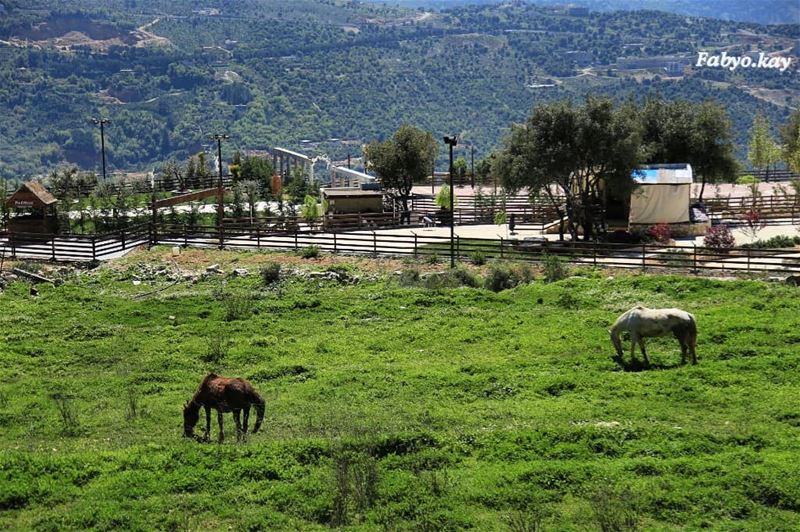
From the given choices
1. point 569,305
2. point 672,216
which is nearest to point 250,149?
point 672,216

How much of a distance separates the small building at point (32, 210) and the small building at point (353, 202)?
12222 mm

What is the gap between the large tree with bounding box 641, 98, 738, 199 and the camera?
4856 centimetres

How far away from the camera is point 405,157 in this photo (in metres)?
52.2

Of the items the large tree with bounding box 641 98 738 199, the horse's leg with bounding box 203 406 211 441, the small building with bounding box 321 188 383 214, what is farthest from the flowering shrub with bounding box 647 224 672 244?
the horse's leg with bounding box 203 406 211 441

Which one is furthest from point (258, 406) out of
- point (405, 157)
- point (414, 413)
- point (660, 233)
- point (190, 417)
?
point (405, 157)

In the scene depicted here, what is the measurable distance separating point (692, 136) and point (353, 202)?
1586 cm

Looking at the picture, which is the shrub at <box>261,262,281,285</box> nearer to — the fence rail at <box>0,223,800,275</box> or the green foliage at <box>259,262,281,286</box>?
the green foliage at <box>259,262,281,286</box>

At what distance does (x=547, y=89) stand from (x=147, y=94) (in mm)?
74137

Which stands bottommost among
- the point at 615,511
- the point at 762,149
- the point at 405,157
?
the point at 615,511

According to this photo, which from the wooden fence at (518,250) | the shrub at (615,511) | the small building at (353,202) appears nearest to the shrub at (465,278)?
the wooden fence at (518,250)

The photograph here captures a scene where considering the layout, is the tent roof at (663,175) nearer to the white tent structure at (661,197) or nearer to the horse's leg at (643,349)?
the white tent structure at (661,197)

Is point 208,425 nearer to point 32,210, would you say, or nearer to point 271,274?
point 271,274

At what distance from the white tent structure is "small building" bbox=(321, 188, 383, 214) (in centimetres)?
1267

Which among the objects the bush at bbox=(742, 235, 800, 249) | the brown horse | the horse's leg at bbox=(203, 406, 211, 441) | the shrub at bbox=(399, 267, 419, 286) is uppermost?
the bush at bbox=(742, 235, 800, 249)
